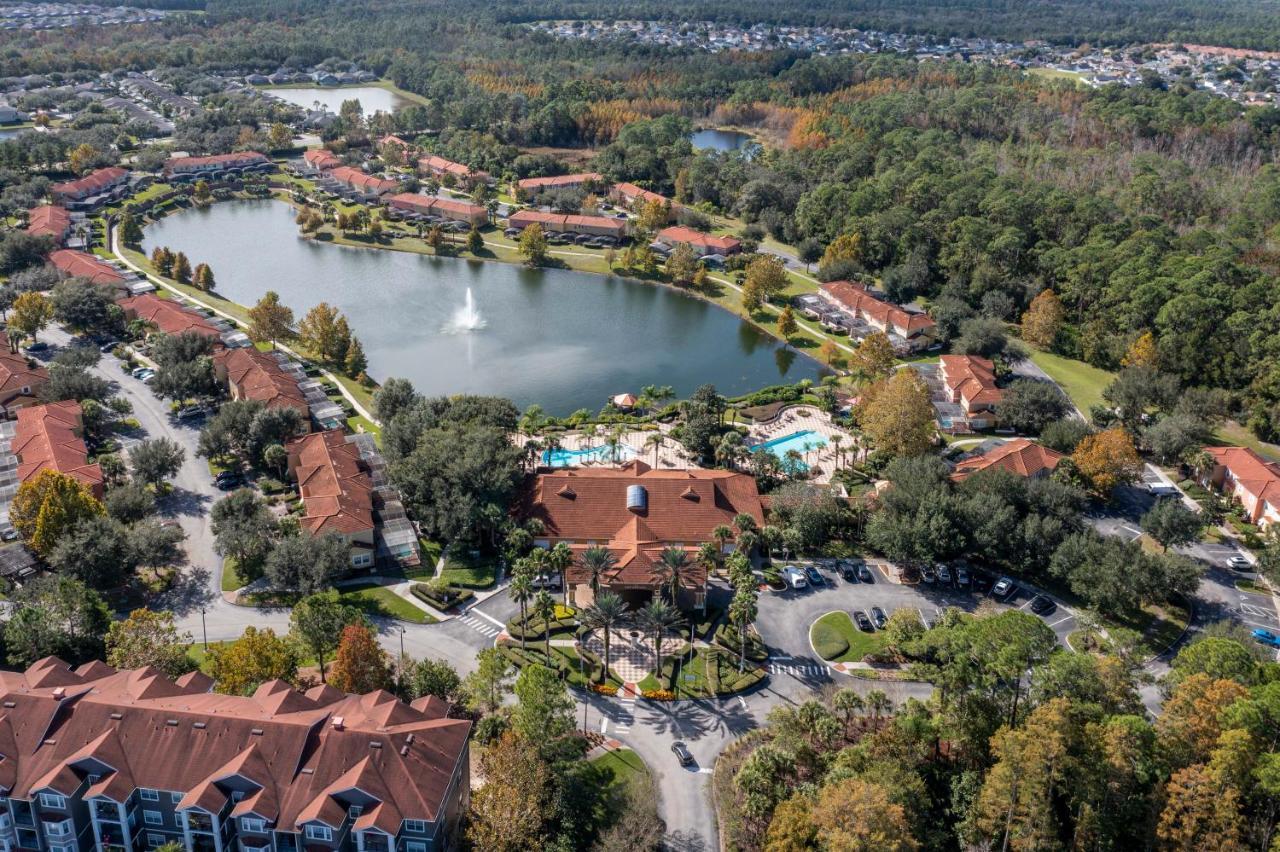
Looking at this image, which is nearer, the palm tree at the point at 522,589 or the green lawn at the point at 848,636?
the palm tree at the point at 522,589

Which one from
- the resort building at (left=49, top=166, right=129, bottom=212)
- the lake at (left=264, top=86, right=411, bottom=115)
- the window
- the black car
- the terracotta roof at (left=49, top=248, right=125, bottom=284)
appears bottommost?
the black car

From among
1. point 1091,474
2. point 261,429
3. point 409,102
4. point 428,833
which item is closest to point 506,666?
point 428,833

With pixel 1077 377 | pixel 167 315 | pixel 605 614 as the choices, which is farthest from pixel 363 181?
pixel 605 614

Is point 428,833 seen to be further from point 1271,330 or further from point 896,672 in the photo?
point 1271,330

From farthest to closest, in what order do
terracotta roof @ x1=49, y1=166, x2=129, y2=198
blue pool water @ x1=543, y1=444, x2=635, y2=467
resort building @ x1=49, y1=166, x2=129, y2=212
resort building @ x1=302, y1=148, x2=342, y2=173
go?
resort building @ x1=302, y1=148, x2=342, y2=173 → terracotta roof @ x1=49, y1=166, x2=129, y2=198 → resort building @ x1=49, y1=166, x2=129, y2=212 → blue pool water @ x1=543, y1=444, x2=635, y2=467

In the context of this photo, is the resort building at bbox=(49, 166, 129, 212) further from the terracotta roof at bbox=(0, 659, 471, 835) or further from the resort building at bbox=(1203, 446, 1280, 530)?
the resort building at bbox=(1203, 446, 1280, 530)

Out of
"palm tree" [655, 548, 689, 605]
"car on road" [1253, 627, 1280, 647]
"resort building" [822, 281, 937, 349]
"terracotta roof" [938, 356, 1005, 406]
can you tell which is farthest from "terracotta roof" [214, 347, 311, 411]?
"car on road" [1253, 627, 1280, 647]

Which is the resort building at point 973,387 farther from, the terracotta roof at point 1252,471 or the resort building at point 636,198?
the resort building at point 636,198

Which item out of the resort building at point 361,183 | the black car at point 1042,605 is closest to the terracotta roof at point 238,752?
the black car at point 1042,605
